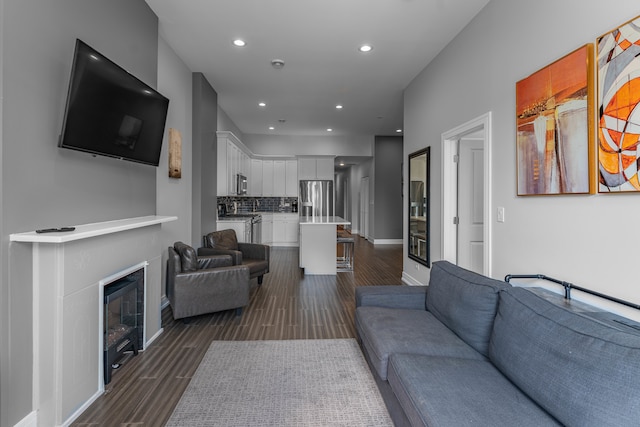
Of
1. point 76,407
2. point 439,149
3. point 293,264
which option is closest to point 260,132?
point 293,264

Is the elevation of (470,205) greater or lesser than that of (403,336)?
greater

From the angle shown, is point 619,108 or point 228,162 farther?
point 228,162

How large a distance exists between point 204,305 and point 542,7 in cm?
386

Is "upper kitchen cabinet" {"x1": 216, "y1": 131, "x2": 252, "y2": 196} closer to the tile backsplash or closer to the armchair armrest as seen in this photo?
the armchair armrest

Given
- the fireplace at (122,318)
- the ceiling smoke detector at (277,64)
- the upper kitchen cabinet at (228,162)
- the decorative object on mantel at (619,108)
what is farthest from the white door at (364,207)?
the decorative object on mantel at (619,108)

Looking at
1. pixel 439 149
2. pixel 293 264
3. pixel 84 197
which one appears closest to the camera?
pixel 84 197

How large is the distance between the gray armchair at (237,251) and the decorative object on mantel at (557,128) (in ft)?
11.1

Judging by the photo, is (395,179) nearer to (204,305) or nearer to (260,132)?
(260,132)

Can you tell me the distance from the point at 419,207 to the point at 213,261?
9.62 feet

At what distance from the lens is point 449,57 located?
372cm

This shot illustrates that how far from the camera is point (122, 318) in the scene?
8.91 feet

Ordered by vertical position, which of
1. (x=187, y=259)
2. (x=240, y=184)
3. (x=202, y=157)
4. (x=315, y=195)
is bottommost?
(x=187, y=259)

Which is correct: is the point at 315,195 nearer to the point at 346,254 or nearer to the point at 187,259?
the point at 346,254

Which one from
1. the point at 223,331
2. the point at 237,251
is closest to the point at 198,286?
the point at 223,331
